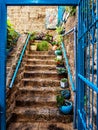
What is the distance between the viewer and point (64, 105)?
449cm

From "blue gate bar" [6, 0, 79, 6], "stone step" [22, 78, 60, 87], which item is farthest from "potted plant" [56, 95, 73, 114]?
"blue gate bar" [6, 0, 79, 6]

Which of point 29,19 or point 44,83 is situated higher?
point 29,19

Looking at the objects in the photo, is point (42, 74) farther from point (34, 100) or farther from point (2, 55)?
point (2, 55)

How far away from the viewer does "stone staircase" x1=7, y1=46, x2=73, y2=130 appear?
4242mm

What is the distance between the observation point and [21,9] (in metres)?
10.6

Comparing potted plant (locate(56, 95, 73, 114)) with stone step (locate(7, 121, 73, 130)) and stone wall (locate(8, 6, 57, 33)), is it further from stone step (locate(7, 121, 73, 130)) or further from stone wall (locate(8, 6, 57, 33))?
stone wall (locate(8, 6, 57, 33))

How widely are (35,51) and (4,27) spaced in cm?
428

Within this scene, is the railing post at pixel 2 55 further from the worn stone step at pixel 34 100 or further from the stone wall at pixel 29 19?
the stone wall at pixel 29 19

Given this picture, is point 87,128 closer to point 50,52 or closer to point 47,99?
point 47,99

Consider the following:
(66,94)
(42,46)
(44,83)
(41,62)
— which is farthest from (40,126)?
(42,46)

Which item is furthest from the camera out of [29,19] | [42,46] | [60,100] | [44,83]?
[29,19]

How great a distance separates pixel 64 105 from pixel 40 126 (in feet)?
2.33

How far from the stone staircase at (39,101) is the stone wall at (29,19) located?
407 cm

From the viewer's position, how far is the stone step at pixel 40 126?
4.03 m
